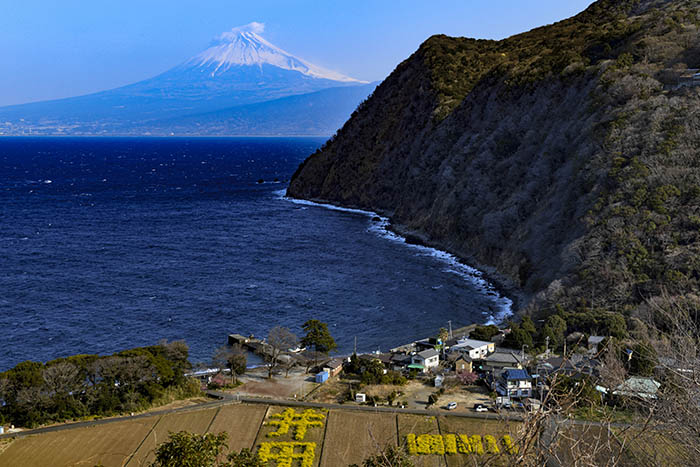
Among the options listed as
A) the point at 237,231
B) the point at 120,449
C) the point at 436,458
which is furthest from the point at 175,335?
the point at 237,231

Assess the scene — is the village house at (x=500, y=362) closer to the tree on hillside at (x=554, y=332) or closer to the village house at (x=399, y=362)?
the tree on hillside at (x=554, y=332)

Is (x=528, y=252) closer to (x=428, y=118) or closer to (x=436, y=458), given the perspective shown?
(x=436, y=458)

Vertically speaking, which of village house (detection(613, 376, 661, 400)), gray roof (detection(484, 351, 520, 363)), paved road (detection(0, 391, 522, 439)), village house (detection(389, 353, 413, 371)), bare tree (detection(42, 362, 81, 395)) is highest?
village house (detection(613, 376, 661, 400))

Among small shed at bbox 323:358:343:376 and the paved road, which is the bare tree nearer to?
the paved road

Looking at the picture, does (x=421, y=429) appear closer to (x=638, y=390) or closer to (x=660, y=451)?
(x=638, y=390)

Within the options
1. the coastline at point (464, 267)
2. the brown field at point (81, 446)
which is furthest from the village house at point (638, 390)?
the brown field at point (81, 446)

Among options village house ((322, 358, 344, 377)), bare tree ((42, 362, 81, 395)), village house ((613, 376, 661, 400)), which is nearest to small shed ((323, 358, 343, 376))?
village house ((322, 358, 344, 377))
